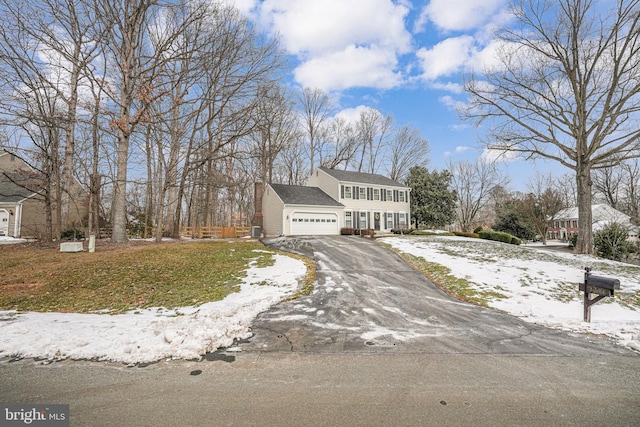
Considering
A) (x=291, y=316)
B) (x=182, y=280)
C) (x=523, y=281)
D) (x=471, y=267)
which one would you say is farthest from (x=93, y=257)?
(x=523, y=281)

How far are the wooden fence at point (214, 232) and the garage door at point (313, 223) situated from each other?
5.86 meters

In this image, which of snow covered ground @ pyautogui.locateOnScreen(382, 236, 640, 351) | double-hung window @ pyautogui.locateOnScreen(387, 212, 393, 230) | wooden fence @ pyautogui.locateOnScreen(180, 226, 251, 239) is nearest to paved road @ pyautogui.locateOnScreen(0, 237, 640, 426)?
snow covered ground @ pyautogui.locateOnScreen(382, 236, 640, 351)

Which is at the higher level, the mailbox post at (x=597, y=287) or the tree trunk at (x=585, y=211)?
the tree trunk at (x=585, y=211)

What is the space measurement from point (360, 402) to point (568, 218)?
60.7 metres

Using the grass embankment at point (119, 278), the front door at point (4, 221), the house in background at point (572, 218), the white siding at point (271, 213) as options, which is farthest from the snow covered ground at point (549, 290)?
the house in background at point (572, 218)

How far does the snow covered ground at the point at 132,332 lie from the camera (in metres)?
3.74

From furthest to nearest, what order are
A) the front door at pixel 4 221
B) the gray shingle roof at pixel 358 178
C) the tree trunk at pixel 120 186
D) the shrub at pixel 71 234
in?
the gray shingle roof at pixel 358 178 < the front door at pixel 4 221 < the shrub at pixel 71 234 < the tree trunk at pixel 120 186

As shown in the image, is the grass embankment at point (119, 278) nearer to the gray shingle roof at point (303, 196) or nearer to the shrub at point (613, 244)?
the gray shingle roof at point (303, 196)

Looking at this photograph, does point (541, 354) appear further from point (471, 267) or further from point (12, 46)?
point (12, 46)

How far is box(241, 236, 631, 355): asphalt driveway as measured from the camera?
4.19 m

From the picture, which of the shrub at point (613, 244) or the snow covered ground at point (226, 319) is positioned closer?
the snow covered ground at point (226, 319)

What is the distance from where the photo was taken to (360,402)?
273 cm

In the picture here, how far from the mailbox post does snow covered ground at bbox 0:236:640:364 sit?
1.18ft

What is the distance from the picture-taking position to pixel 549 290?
8.05 meters
